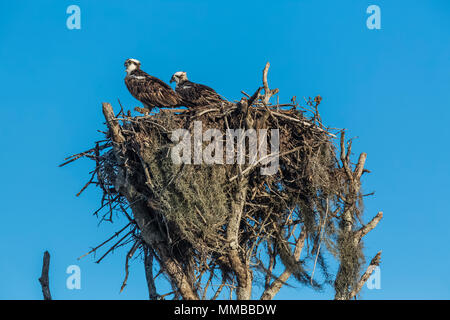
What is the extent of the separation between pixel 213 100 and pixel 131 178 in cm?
193

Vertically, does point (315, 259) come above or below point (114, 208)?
below

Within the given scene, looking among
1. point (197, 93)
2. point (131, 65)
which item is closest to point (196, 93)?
point (197, 93)

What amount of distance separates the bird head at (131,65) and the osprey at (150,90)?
7cm

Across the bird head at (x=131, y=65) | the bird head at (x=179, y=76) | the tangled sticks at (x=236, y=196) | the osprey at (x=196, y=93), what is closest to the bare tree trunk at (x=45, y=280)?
the tangled sticks at (x=236, y=196)

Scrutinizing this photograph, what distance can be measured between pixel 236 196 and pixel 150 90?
2.74m

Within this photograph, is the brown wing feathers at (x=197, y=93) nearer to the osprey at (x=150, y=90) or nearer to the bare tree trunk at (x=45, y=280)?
the osprey at (x=150, y=90)

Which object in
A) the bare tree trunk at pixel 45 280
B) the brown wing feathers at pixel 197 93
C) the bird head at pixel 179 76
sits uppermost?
the bird head at pixel 179 76

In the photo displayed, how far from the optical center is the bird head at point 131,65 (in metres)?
10.9

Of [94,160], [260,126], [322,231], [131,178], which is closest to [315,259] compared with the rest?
[322,231]

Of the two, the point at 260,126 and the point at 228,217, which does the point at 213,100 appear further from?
the point at 228,217

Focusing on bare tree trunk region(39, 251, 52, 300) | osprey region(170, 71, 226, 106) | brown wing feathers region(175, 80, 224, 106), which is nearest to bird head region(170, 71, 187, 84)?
osprey region(170, 71, 226, 106)

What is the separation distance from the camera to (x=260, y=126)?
8719mm

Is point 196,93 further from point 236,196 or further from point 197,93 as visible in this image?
point 236,196
